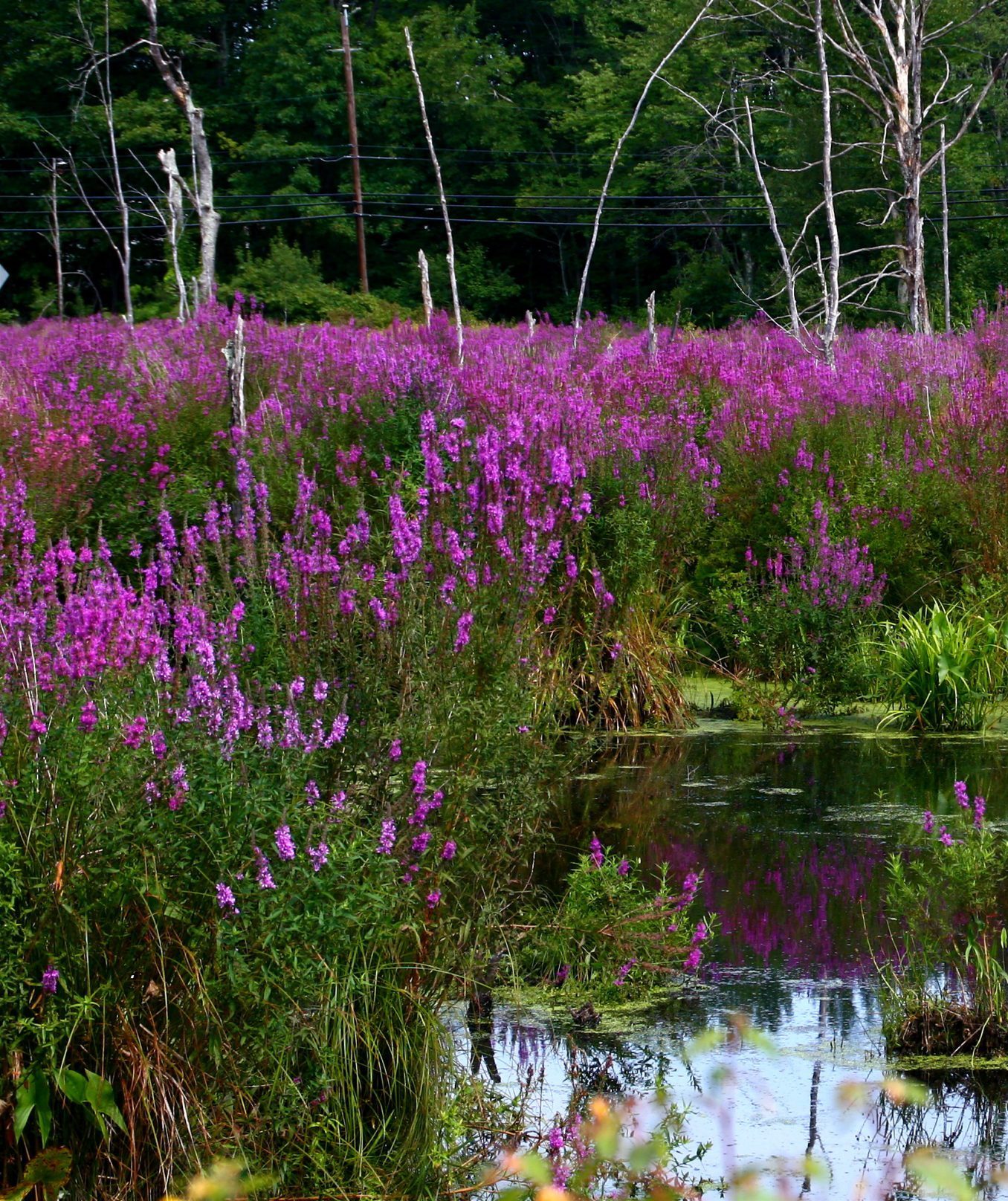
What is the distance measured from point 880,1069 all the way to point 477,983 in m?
1.18

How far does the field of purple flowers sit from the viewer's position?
344 centimetres

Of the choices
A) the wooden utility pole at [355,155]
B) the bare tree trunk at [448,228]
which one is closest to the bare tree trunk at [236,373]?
the bare tree trunk at [448,228]

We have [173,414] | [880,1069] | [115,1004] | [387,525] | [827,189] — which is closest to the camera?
[115,1004]

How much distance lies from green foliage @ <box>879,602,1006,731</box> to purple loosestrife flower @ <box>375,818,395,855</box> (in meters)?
5.03

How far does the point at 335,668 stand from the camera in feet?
16.3

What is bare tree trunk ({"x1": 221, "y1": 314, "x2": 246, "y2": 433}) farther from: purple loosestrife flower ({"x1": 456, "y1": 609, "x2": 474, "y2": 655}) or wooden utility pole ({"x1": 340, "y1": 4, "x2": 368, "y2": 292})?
wooden utility pole ({"x1": 340, "y1": 4, "x2": 368, "y2": 292})

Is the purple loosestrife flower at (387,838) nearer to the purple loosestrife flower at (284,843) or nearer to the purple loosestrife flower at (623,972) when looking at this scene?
the purple loosestrife flower at (284,843)

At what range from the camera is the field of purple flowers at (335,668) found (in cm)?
344

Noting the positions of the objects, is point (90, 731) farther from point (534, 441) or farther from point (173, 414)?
point (173, 414)

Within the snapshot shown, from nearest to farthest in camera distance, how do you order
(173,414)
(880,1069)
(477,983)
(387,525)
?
(880,1069)
(477,983)
(387,525)
(173,414)

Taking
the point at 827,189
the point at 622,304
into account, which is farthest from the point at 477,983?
the point at 622,304

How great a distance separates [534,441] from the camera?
8164 mm

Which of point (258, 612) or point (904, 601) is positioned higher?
point (258, 612)

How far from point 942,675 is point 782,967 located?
359cm
